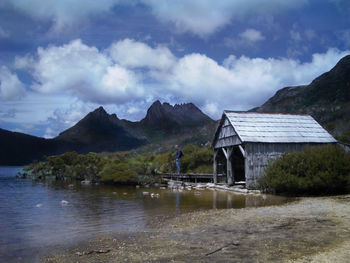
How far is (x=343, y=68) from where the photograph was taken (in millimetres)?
92188

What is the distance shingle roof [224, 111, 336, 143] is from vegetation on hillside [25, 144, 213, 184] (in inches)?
441

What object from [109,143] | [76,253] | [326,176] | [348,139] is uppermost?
[109,143]

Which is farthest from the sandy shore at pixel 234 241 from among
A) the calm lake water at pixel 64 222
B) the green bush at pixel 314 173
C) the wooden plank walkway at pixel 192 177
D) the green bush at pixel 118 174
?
the green bush at pixel 118 174

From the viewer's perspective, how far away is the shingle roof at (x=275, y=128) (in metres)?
24.4

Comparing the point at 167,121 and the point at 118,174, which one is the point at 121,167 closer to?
the point at 118,174

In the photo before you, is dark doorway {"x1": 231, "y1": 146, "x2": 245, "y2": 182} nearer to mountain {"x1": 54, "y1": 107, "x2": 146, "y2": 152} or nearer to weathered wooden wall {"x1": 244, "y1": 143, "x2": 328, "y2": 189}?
weathered wooden wall {"x1": 244, "y1": 143, "x2": 328, "y2": 189}

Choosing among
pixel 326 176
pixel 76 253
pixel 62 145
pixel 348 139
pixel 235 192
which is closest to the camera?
pixel 76 253

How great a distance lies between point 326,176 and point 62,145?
119 meters

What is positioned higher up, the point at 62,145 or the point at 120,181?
the point at 62,145

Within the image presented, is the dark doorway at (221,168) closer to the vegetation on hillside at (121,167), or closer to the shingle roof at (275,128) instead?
the vegetation on hillside at (121,167)

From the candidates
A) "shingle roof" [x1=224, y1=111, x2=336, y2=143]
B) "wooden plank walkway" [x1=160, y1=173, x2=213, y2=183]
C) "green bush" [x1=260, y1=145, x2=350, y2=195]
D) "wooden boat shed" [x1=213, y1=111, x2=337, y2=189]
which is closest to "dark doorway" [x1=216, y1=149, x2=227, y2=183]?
"wooden plank walkway" [x1=160, y1=173, x2=213, y2=183]

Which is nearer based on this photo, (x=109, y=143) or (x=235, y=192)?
(x=235, y=192)

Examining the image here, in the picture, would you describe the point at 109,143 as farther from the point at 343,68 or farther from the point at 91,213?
the point at 91,213

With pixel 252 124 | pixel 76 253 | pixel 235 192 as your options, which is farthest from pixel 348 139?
pixel 76 253
